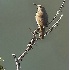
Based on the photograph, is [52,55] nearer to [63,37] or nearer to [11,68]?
[63,37]

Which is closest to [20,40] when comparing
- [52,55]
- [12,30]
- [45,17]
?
[12,30]

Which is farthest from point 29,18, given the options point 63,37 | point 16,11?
point 63,37

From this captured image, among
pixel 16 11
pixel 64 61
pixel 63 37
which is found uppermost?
pixel 16 11

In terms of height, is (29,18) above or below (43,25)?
above

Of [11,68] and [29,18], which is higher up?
[29,18]

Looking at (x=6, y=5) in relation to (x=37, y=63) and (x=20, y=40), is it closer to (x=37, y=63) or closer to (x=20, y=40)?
(x=20, y=40)

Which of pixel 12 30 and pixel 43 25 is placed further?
pixel 12 30
